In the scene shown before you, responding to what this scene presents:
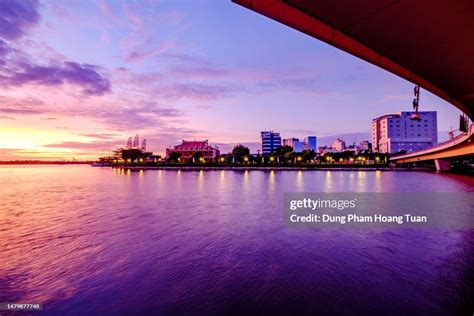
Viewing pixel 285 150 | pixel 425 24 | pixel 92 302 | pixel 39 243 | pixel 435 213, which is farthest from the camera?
pixel 285 150

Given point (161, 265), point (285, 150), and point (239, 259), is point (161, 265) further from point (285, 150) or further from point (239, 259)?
point (285, 150)

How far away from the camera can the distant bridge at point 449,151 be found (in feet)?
137

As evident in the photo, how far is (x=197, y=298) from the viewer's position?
6.98m

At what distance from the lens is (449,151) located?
187 ft

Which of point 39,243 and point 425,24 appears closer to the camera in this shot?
point 425,24

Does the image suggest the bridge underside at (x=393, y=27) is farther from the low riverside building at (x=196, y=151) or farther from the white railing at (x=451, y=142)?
the low riverside building at (x=196, y=151)

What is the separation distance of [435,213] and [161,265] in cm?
1886

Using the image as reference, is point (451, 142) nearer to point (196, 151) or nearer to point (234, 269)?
point (234, 269)

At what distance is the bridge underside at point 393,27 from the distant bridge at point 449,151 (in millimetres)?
31017

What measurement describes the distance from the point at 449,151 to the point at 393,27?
220ft

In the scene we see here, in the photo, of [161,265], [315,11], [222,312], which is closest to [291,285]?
[222,312]

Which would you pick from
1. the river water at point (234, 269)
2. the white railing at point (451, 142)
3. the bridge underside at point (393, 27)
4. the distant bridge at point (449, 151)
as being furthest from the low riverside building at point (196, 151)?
the bridge underside at point (393, 27)

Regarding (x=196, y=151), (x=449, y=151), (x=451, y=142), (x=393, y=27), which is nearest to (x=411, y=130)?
(x=449, y=151)

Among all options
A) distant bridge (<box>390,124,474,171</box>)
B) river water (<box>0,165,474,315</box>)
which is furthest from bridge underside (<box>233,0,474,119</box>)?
distant bridge (<box>390,124,474,171</box>)
